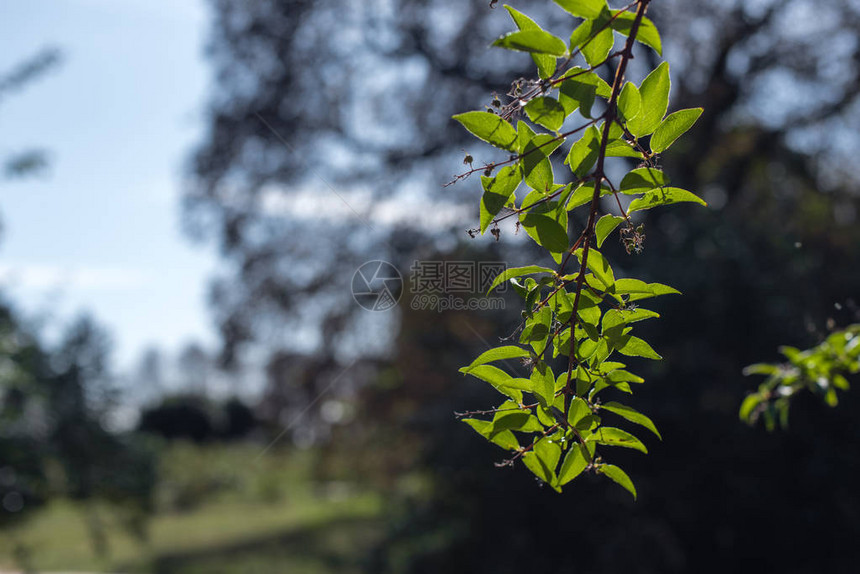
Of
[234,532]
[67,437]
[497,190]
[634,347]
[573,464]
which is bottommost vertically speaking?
[234,532]

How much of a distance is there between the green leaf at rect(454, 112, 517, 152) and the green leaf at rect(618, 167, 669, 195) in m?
0.12

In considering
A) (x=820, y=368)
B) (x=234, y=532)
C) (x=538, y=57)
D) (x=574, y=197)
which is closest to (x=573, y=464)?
(x=574, y=197)

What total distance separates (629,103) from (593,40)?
7 centimetres

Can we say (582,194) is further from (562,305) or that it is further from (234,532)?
(234,532)

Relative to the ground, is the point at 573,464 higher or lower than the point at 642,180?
lower

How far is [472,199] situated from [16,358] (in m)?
3.62

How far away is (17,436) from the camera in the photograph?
5410 mm

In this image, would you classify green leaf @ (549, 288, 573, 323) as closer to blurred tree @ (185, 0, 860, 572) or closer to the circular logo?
blurred tree @ (185, 0, 860, 572)

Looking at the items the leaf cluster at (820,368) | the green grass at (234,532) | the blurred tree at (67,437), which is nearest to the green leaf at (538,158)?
the leaf cluster at (820,368)

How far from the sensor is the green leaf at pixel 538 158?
562mm

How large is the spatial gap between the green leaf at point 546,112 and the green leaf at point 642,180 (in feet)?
0.29

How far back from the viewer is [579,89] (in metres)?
0.55

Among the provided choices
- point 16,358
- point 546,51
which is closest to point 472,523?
point 16,358

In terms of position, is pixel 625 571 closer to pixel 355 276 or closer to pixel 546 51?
pixel 355 276
